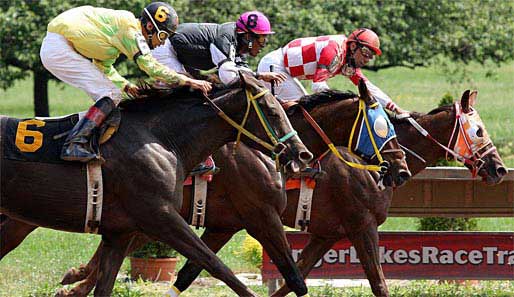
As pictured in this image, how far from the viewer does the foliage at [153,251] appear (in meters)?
9.99

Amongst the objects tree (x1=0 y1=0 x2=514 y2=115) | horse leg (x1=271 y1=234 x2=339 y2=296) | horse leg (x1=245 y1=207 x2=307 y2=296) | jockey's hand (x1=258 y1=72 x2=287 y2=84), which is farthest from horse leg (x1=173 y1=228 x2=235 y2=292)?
tree (x1=0 y1=0 x2=514 y2=115)

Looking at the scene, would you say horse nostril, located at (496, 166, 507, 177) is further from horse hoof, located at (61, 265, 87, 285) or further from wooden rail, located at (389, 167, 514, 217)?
horse hoof, located at (61, 265, 87, 285)

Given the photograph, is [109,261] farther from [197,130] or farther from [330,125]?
[330,125]

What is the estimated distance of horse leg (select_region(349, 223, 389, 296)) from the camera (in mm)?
7867

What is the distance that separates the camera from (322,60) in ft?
26.6

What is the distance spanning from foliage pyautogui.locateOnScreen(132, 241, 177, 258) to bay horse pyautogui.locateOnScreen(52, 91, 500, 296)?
56.6 inches

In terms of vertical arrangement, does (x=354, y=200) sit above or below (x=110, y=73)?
below

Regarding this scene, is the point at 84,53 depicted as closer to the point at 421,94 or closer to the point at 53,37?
the point at 53,37

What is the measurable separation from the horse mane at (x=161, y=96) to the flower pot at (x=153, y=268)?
333cm

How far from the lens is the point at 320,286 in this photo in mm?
9867

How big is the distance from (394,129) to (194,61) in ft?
5.38

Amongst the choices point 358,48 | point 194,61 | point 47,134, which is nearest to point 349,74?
point 358,48

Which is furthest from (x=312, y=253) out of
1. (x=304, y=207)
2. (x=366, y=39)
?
(x=366, y=39)

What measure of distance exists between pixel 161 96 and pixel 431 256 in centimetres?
359
